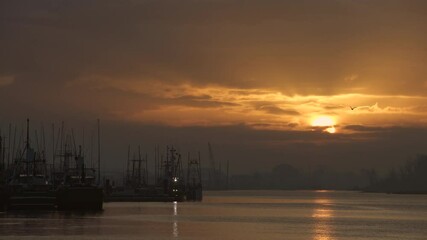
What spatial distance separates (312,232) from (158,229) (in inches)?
806

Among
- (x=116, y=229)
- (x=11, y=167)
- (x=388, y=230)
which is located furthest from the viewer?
(x=11, y=167)

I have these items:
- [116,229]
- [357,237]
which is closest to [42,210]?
[116,229]

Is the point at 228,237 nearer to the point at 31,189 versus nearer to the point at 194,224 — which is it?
the point at 194,224

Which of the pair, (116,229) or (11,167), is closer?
(116,229)

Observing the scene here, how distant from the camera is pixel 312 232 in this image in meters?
104

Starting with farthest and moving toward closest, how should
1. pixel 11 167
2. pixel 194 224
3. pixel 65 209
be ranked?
1. pixel 11 167
2. pixel 65 209
3. pixel 194 224

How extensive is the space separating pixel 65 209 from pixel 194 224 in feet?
148

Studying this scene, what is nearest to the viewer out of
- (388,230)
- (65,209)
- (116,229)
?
(116,229)

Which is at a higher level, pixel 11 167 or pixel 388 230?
pixel 11 167

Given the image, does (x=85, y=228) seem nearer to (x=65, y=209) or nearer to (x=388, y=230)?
(x=388, y=230)

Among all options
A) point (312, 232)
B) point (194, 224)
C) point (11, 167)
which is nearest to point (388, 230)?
point (312, 232)

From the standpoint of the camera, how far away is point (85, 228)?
100 meters

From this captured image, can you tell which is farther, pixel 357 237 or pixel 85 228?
pixel 85 228

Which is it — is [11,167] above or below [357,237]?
above
